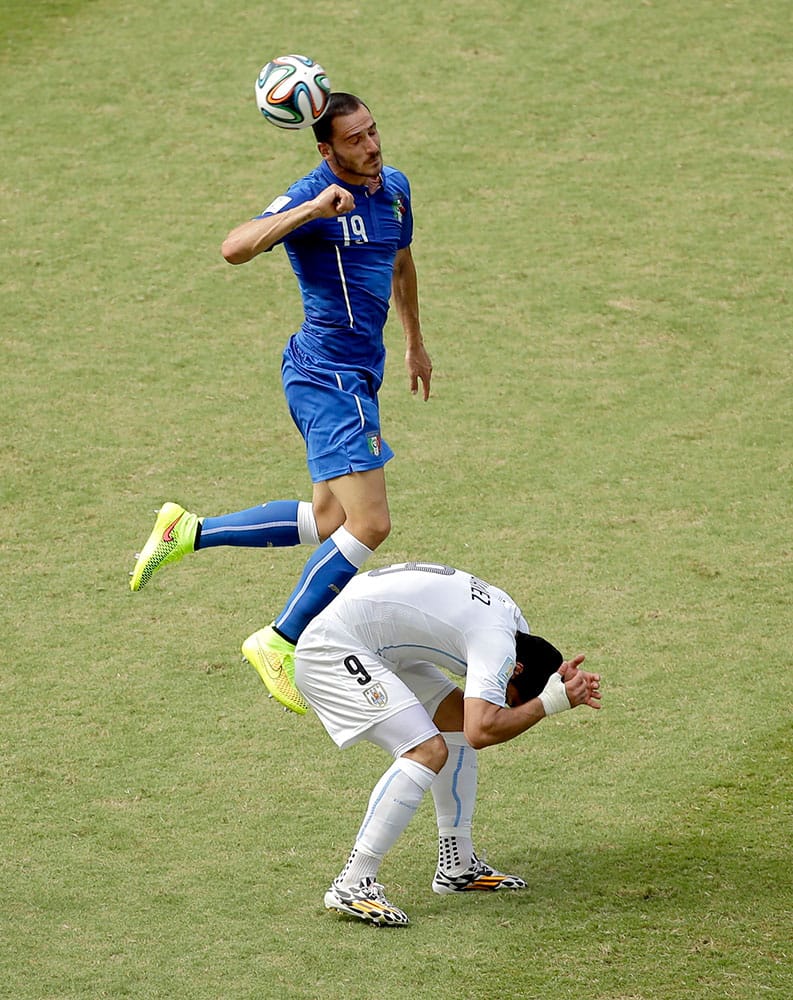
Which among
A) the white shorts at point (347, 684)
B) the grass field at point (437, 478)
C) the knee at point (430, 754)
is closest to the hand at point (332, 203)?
the white shorts at point (347, 684)

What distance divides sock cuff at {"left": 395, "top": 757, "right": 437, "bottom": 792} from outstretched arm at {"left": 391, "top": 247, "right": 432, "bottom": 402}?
1787mm

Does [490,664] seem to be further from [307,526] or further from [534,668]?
[307,526]

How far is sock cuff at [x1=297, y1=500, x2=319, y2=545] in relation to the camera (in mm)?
5379

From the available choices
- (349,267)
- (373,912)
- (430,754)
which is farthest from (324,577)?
(373,912)

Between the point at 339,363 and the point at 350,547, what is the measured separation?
2.16 feet

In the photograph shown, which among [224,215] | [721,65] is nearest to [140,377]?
[224,215]

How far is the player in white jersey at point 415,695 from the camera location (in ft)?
14.5

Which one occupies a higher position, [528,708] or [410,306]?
[410,306]

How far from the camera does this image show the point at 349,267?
17.0ft

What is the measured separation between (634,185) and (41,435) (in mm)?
4892

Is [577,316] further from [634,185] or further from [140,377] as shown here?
[140,377]

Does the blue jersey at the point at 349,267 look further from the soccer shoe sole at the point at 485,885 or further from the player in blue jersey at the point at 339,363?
the soccer shoe sole at the point at 485,885

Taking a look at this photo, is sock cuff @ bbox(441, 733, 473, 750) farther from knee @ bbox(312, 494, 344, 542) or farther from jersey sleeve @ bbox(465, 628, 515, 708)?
knee @ bbox(312, 494, 344, 542)

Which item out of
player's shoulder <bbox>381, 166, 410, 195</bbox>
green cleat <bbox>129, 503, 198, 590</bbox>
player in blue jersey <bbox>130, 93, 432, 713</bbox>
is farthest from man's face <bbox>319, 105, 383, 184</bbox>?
green cleat <bbox>129, 503, 198, 590</bbox>
